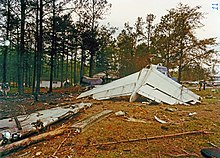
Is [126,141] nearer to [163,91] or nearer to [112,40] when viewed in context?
[163,91]

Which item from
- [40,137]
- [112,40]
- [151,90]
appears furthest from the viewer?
[112,40]

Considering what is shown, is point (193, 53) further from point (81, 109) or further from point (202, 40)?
point (81, 109)

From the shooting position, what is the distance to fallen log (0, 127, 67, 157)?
231 centimetres

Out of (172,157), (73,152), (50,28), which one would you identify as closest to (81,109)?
(73,152)

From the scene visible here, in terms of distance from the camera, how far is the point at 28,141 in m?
2.62

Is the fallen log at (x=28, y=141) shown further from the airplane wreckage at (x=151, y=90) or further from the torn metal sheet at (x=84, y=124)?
the airplane wreckage at (x=151, y=90)

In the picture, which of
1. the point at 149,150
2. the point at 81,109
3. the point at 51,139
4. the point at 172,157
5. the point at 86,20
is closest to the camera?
the point at 172,157

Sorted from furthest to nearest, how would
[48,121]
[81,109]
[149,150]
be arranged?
1. [81,109]
2. [48,121]
3. [149,150]

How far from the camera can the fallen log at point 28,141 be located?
91.0 inches

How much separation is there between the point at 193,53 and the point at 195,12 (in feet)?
7.99

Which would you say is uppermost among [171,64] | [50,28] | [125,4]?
[50,28]

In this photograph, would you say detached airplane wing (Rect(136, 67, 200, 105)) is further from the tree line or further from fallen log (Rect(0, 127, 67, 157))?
fallen log (Rect(0, 127, 67, 157))

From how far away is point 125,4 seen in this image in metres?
4.31

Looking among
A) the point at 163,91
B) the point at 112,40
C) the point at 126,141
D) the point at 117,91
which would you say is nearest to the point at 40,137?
the point at 126,141
